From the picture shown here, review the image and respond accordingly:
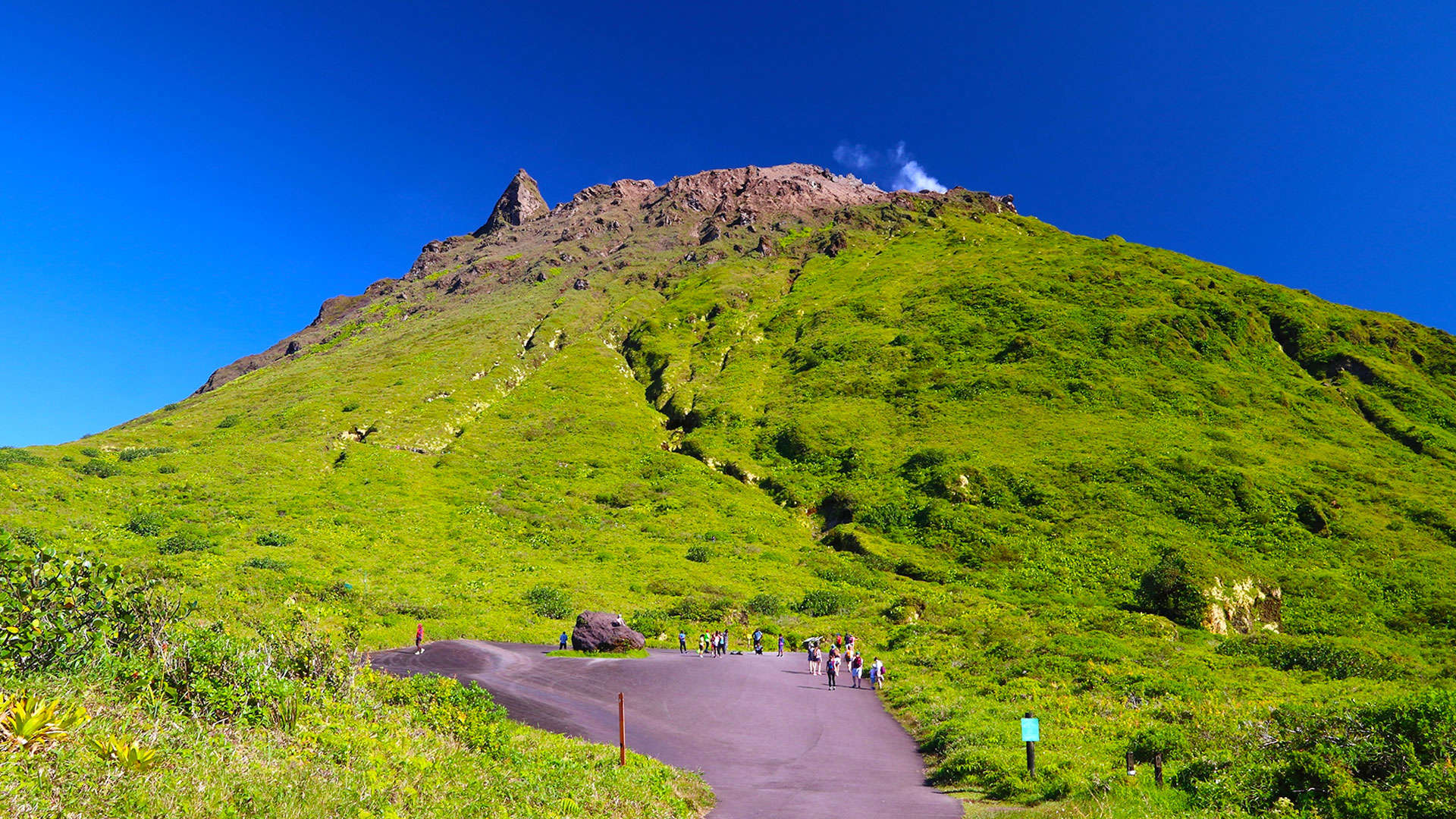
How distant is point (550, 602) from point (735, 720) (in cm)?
2405

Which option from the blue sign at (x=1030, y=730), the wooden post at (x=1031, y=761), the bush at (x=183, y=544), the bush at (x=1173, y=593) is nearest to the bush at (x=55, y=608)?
the blue sign at (x=1030, y=730)

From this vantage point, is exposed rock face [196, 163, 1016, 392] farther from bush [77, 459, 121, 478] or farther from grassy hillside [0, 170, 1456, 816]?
bush [77, 459, 121, 478]

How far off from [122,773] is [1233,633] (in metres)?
46.2

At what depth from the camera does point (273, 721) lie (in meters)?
9.97

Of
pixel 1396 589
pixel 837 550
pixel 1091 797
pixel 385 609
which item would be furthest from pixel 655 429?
pixel 1091 797

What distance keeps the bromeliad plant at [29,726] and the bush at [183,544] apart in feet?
152

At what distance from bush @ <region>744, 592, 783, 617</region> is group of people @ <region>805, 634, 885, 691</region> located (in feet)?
22.3

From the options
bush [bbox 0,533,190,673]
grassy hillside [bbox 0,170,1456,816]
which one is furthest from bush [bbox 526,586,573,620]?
bush [bbox 0,533,190,673]

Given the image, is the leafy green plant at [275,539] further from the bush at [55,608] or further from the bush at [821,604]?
the bush at [55,608]

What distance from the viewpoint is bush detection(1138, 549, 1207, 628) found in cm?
3703

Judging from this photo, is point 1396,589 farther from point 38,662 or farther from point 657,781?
point 38,662

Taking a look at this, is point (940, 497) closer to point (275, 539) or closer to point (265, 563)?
point (265, 563)

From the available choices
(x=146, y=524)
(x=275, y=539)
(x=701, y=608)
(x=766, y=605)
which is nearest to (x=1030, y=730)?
(x=701, y=608)

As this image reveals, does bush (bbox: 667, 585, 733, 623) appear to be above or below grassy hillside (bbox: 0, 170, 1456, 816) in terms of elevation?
below
